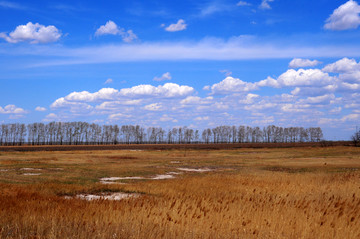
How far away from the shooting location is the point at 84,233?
835 centimetres

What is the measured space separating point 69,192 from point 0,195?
457 cm

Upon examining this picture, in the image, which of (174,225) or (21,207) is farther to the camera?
(21,207)

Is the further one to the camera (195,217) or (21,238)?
(195,217)

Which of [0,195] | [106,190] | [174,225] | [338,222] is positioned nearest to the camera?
[174,225]

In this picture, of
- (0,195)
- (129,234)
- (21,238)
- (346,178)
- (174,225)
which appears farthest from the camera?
(346,178)

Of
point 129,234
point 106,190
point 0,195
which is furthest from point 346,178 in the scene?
point 0,195

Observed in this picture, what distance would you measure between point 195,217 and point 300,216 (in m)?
3.66

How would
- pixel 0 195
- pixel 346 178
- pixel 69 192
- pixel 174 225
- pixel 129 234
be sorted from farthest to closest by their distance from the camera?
pixel 346 178
pixel 69 192
pixel 0 195
pixel 174 225
pixel 129 234

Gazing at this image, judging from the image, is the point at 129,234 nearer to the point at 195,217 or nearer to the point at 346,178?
the point at 195,217

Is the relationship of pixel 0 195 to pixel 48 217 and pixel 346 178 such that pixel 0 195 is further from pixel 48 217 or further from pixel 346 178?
pixel 346 178

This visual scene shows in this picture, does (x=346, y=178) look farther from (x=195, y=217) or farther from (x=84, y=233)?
(x=84, y=233)

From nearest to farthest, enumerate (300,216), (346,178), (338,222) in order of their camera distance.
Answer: (338,222)
(300,216)
(346,178)

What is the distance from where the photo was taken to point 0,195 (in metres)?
14.3

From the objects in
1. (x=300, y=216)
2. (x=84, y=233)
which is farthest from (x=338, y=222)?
(x=84, y=233)
